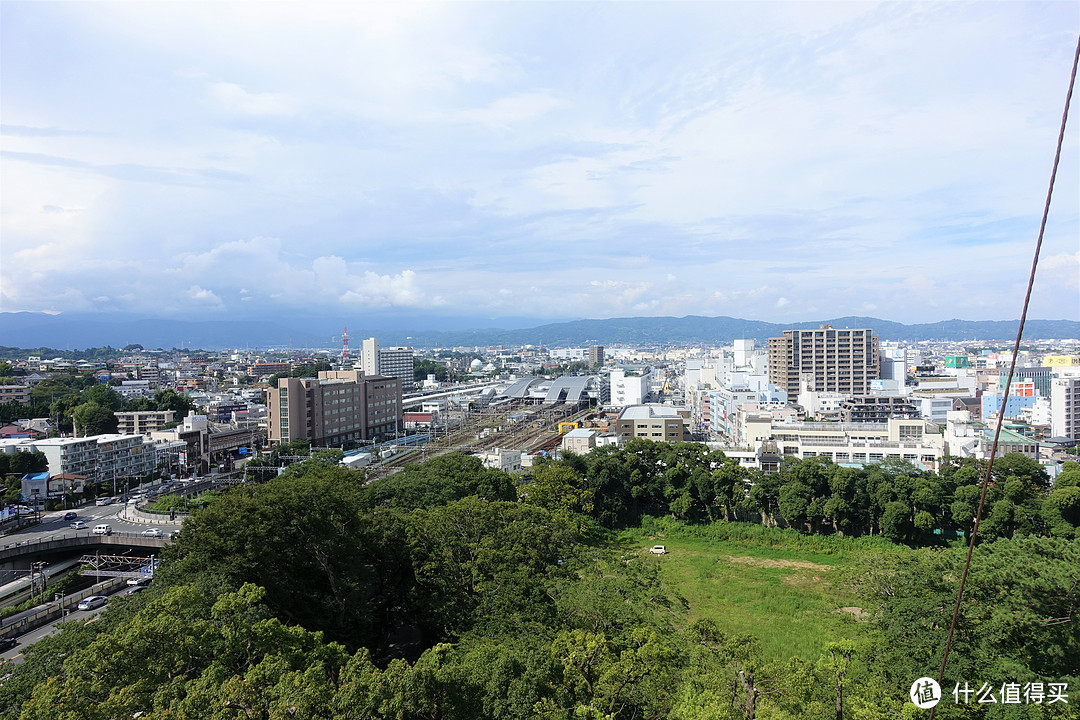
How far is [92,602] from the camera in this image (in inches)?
520

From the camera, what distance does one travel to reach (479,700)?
5.95 meters

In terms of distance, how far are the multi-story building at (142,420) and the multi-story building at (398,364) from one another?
3193cm

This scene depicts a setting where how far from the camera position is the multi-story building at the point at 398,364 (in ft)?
219

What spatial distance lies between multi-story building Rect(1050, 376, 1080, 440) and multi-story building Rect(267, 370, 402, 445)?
3623cm

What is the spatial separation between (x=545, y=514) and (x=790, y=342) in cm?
3956

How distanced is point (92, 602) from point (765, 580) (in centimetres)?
1524

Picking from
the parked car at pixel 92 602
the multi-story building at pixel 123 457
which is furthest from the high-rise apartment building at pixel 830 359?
the parked car at pixel 92 602

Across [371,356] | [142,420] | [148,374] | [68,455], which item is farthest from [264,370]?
[68,455]

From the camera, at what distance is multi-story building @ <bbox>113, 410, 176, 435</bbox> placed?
109 feet

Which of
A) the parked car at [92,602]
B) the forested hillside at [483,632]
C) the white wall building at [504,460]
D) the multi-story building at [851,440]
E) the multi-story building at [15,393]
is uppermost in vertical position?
the multi-story building at [15,393]

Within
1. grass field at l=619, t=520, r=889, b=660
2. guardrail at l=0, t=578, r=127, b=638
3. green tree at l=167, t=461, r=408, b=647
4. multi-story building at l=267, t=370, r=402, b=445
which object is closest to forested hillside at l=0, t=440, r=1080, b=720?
green tree at l=167, t=461, r=408, b=647

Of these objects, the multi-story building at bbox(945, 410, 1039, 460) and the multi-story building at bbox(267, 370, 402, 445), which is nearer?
the multi-story building at bbox(945, 410, 1039, 460)

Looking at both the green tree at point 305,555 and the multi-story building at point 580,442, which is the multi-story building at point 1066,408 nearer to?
the multi-story building at point 580,442

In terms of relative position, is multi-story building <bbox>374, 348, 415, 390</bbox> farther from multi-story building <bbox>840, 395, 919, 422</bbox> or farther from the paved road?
the paved road
